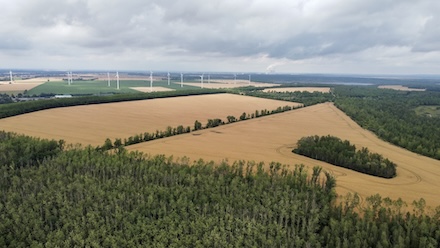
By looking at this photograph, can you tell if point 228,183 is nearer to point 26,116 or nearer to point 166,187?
point 166,187

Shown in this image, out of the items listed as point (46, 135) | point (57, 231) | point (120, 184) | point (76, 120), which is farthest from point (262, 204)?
point (76, 120)

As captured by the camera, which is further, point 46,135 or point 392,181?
point 46,135

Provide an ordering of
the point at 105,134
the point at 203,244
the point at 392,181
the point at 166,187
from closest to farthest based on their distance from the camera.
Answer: the point at 203,244, the point at 166,187, the point at 392,181, the point at 105,134

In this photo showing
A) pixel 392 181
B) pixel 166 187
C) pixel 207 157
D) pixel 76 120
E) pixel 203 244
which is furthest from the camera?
pixel 76 120

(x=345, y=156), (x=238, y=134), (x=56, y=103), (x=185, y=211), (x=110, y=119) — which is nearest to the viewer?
(x=185, y=211)

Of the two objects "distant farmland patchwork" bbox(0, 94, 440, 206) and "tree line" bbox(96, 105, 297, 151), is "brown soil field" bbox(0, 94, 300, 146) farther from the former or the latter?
"tree line" bbox(96, 105, 297, 151)

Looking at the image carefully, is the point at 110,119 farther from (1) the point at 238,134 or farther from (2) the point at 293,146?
(2) the point at 293,146

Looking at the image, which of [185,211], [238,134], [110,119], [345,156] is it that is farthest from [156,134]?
[185,211]
